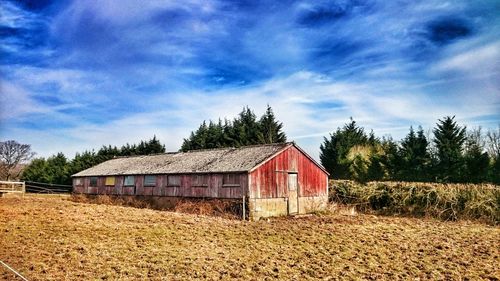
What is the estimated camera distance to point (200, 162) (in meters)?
32.4

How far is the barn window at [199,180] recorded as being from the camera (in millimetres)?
29309

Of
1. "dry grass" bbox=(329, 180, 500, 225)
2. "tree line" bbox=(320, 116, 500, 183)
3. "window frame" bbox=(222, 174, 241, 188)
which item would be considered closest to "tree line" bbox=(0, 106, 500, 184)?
"tree line" bbox=(320, 116, 500, 183)

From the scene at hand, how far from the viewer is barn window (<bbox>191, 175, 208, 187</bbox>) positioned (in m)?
29.3

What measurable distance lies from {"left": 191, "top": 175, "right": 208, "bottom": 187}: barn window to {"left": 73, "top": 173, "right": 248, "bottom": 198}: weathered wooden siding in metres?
0.08

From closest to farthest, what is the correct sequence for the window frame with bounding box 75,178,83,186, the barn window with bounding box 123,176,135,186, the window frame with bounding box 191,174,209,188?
the window frame with bounding box 191,174,209,188 → the barn window with bounding box 123,176,135,186 → the window frame with bounding box 75,178,83,186

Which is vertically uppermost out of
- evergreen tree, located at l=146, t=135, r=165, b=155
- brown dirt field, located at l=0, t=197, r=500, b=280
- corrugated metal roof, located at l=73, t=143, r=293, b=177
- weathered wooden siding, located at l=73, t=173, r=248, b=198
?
evergreen tree, located at l=146, t=135, r=165, b=155

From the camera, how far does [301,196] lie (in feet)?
101

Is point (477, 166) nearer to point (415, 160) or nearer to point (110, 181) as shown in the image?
point (415, 160)

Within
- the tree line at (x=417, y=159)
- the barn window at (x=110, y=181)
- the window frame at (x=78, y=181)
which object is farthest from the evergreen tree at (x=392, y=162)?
the window frame at (x=78, y=181)

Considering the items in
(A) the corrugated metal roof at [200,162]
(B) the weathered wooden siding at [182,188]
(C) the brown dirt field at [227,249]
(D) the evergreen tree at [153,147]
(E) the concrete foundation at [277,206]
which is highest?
(D) the evergreen tree at [153,147]

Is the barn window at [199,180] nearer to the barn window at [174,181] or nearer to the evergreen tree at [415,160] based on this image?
the barn window at [174,181]

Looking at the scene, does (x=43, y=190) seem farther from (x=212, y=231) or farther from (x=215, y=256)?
(x=215, y=256)

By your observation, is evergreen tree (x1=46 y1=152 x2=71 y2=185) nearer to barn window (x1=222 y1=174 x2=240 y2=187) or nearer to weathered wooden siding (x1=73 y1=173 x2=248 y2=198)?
weathered wooden siding (x1=73 y1=173 x2=248 y2=198)

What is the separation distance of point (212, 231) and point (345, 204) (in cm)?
1798
